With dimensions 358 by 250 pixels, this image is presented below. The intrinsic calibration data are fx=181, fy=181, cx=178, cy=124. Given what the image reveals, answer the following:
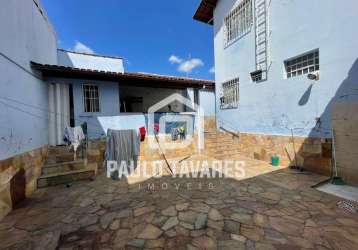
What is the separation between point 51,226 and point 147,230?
1912 mm

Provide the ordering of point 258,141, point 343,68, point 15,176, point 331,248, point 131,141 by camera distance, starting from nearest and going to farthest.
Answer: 1. point 331,248
2. point 15,176
3. point 343,68
4. point 131,141
5. point 258,141

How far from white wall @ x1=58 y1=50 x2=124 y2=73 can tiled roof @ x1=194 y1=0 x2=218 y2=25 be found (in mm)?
6195

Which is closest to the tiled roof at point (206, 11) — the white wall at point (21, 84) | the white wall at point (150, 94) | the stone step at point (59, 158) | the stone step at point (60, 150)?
the white wall at point (150, 94)

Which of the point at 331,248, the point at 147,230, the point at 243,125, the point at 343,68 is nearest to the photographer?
the point at 331,248

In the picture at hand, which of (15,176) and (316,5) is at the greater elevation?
(316,5)

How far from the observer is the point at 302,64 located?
641cm

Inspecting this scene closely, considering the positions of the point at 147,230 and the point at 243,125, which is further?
the point at 243,125

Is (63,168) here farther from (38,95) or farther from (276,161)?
(276,161)

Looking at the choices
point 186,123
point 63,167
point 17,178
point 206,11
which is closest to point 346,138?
point 186,123

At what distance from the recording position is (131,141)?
7141mm

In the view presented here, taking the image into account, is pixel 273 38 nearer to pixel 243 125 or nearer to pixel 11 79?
pixel 243 125

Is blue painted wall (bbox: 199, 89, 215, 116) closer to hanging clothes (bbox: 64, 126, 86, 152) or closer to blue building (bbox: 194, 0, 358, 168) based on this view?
blue building (bbox: 194, 0, 358, 168)

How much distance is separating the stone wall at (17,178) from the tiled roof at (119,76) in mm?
3055

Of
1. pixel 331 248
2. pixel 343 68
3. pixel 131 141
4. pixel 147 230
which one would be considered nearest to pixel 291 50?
pixel 343 68
